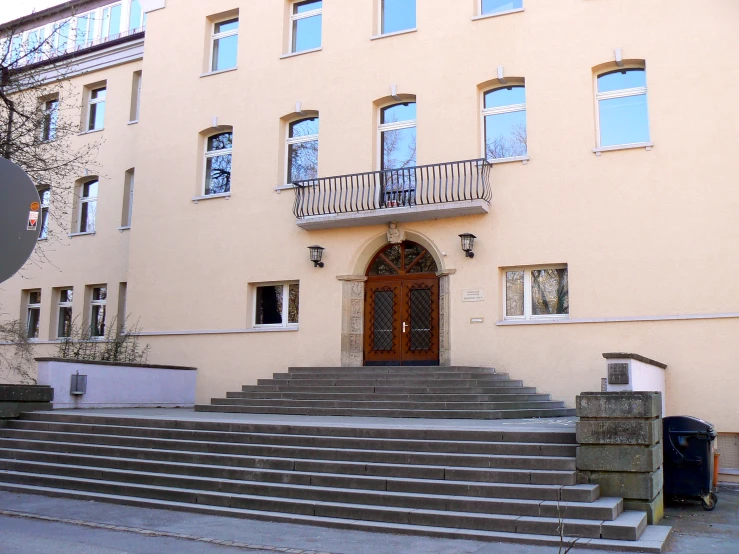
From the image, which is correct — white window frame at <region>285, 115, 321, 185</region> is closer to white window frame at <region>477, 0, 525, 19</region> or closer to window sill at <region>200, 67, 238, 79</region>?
window sill at <region>200, 67, 238, 79</region>

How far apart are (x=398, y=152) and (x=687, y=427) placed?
8.68m

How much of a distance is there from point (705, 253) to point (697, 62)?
132 inches

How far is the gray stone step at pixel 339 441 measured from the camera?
8.57m

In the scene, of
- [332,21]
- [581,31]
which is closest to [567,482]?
[581,31]

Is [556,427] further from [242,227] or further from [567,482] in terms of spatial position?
[242,227]

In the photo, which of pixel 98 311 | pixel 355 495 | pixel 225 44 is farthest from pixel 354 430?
pixel 98 311

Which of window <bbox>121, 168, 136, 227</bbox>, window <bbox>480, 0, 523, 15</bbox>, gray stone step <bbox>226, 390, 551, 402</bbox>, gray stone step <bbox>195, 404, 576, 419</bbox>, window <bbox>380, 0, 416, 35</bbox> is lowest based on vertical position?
gray stone step <bbox>195, 404, 576, 419</bbox>

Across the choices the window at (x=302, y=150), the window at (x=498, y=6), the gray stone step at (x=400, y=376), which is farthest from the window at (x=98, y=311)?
the window at (x=498, y=6)

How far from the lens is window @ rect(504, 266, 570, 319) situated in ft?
45.6

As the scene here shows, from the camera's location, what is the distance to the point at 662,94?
43.7 feet

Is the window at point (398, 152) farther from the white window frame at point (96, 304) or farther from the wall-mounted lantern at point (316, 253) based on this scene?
the white window frame at point (96, 304)

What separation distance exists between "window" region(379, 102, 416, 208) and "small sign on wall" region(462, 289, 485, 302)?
210 cm

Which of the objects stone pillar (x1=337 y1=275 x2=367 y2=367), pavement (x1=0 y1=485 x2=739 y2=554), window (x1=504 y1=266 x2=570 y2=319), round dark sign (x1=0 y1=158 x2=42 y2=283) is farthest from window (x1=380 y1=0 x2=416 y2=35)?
round dark sign (x1=0 y1=158 x2=42 y2=283)

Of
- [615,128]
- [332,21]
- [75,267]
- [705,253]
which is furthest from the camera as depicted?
[75,267]
